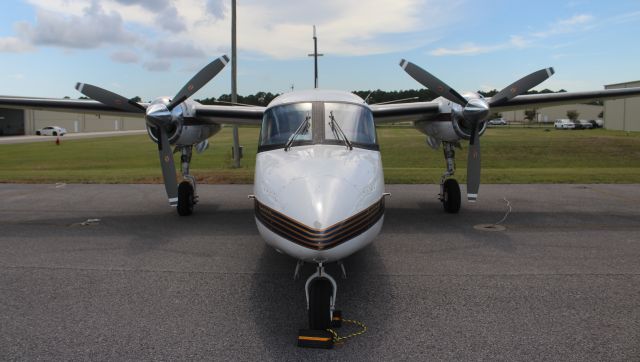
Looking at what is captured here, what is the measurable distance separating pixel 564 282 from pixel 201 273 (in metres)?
→ 5.10

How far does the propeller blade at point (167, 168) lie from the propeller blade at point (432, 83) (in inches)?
213

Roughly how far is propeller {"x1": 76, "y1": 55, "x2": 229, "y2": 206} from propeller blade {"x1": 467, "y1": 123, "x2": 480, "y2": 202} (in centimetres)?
577

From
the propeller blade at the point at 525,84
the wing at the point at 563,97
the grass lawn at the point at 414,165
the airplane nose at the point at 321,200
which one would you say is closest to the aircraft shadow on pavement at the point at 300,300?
the airplane nose at the point at 321,200

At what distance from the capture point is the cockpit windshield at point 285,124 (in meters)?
6.63

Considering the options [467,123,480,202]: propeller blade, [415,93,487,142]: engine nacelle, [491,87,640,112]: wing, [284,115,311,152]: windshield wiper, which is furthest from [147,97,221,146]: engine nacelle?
[491,87,640,112]: wing

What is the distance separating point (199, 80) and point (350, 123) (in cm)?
488

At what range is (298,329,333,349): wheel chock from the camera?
455 centimetres

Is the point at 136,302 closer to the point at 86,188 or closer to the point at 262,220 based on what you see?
the point at 262,220

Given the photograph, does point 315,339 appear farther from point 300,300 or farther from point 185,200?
point 185,200

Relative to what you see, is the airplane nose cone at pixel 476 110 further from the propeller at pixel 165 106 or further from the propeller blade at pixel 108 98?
the propeller blade at pixel 108 98

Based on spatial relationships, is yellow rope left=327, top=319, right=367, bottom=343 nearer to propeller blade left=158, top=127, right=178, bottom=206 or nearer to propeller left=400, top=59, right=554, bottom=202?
propeller left=400, top=59, right=554, bottom=202

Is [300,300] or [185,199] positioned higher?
[185,199]

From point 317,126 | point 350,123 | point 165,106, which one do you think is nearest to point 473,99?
point 350,123

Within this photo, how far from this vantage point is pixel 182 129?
10977 mm
